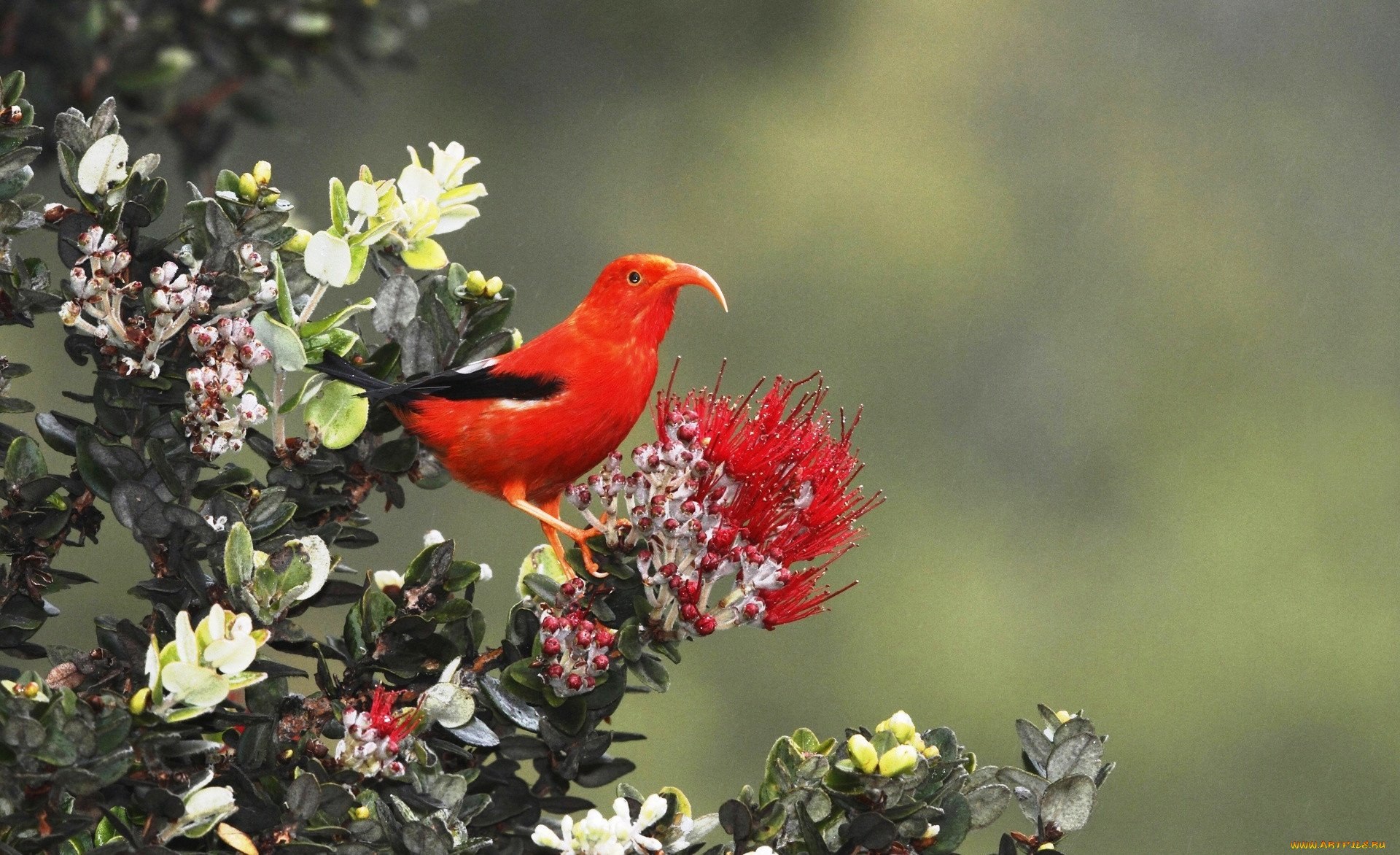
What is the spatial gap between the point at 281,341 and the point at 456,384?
230 mm

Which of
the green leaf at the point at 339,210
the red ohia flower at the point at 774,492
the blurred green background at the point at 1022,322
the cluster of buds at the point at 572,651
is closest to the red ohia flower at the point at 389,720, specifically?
the cluster of buds at the point at 572,651

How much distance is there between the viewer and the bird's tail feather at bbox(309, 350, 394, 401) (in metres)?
1.02

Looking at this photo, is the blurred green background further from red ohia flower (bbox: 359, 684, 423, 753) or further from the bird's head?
red ohia flower (bbox: 359, 684, 423, 753)

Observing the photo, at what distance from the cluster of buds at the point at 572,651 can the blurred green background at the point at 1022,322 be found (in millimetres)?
3169

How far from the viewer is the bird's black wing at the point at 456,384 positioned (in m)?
1.03

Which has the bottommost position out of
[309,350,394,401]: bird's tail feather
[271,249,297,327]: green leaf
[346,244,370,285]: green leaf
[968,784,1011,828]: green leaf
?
[968,784,1011,828]: green leaf

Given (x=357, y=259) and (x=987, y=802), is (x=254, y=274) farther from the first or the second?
(x=987, y=802)

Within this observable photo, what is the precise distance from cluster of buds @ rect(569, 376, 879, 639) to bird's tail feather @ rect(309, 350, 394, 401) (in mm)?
193

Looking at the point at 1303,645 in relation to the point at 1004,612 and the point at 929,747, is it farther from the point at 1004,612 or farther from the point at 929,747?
the point at 929,747

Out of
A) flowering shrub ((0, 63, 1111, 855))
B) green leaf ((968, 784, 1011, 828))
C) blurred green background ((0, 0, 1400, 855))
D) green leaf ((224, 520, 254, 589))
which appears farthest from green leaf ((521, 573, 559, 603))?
blurred green background ((0, 0, 1400, 855))

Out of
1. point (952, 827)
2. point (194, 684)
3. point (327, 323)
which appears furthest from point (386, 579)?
point (952, 827)

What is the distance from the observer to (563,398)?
1.30 metres

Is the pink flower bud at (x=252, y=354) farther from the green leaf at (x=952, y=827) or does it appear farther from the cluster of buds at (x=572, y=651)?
the green leaf at (x=952, y=827)

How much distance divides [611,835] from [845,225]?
170 inches
